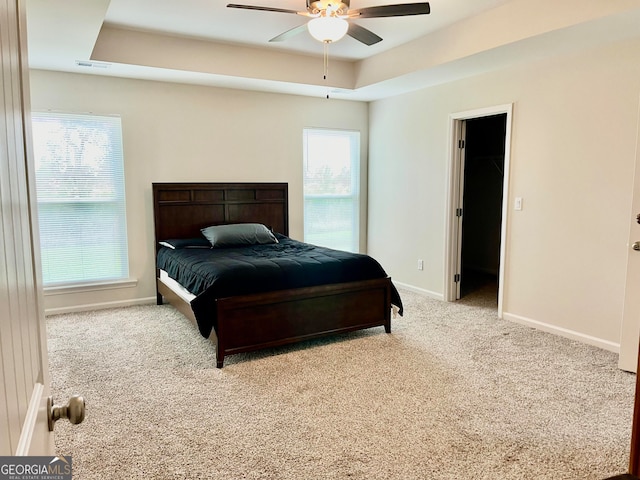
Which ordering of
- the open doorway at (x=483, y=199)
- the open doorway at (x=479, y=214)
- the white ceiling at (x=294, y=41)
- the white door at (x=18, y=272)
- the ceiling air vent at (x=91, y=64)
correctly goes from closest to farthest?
the white door at (x=18, y=272)
the white ceiling at (x=294, y=41)
the ceiling air vent at (x=91, y=64)
the open doorway at (x=479, y=214)
the open doorway at (x=483, y=199)

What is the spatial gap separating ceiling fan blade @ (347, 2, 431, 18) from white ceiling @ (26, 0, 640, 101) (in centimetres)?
68

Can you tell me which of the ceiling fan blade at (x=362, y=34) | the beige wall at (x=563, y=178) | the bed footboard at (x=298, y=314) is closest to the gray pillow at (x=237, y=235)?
the bed footboard at (x=298, y=314)

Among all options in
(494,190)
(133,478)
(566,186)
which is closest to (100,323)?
(133,478)

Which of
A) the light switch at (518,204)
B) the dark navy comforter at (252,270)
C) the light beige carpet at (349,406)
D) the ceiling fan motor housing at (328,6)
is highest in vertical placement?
the ceiling fan motor housing at (328,6)

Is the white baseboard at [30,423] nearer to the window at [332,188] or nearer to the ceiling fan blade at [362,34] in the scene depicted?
the ceiling fan blade at [362,34]

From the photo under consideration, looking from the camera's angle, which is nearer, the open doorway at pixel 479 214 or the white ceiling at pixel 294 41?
the white ceiling at pixel 294 41

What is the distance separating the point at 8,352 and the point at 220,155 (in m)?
4.77

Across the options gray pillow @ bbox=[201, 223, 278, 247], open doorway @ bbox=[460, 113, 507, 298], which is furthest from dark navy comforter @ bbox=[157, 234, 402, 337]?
open doorway @ bbox=[460, 113, 507, 298]

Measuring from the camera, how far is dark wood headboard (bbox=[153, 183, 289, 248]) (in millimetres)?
4898

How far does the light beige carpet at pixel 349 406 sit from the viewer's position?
2141 millimetres

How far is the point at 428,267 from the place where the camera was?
5.34m

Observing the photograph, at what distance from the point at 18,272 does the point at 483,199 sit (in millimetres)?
6596

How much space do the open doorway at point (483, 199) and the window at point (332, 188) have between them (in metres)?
1.53

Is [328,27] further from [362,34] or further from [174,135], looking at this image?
[174,135]
